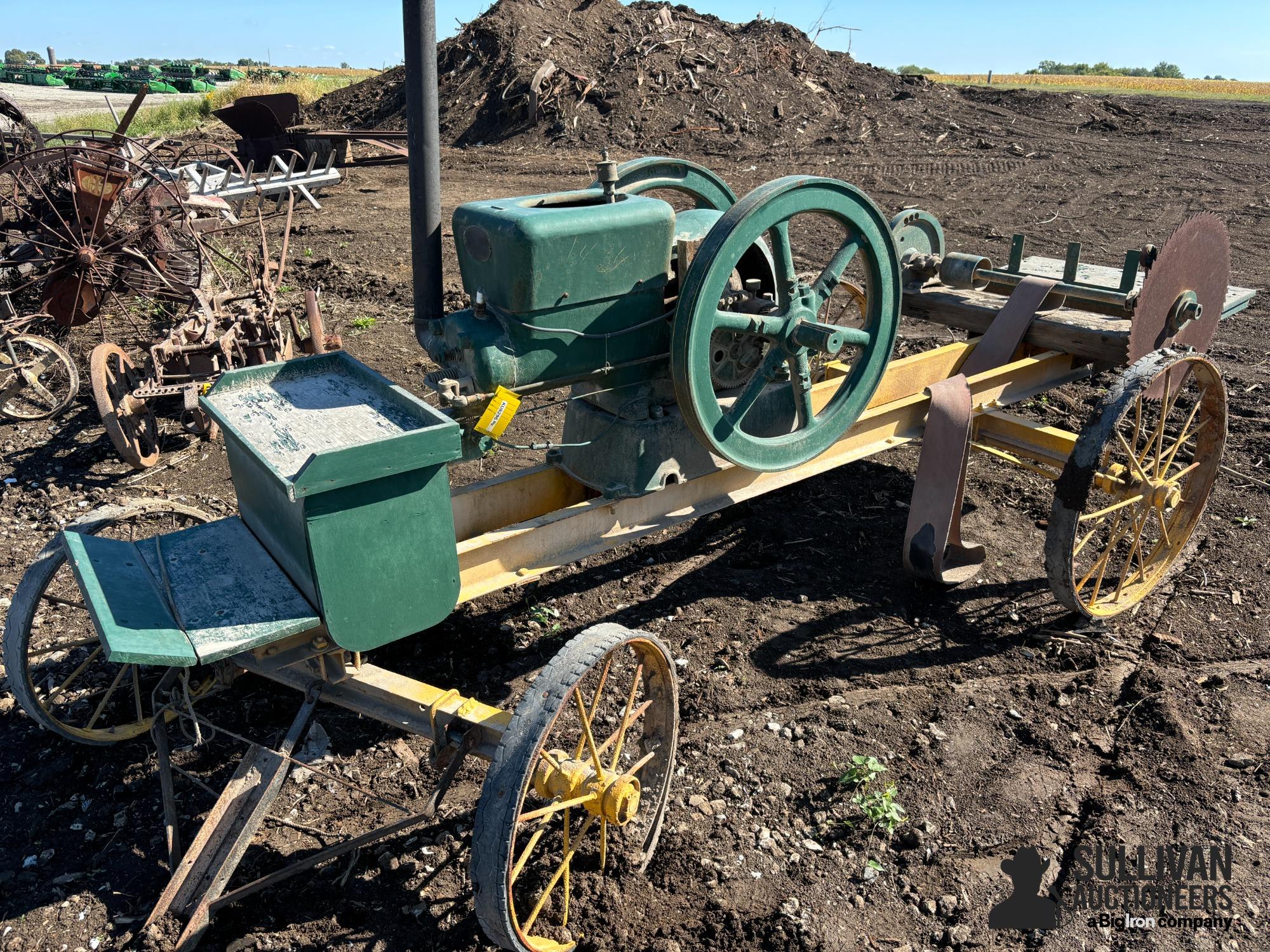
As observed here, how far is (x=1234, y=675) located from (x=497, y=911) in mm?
3164

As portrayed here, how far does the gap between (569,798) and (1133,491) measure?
280cm

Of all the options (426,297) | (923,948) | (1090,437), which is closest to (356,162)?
(426,297)

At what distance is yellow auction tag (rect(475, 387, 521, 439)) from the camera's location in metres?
3.01

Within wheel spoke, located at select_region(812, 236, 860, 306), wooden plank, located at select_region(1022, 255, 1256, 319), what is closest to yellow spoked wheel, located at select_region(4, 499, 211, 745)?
wheel spoke, located at select_region(812, 236, 860, 306)

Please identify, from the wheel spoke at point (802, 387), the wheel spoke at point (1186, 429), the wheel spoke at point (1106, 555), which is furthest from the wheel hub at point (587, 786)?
the wheel spoke at point (1186, 429)

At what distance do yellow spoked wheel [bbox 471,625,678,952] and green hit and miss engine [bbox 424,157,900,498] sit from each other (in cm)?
88

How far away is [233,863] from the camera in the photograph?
8.47 feet

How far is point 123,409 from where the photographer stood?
5.30m

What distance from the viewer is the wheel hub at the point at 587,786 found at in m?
2.55

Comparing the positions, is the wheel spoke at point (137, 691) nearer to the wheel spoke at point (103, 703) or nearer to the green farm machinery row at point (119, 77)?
the wheel spoke at point (103, 703)

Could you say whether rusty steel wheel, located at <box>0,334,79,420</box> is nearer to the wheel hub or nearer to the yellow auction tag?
the yellow auction tag

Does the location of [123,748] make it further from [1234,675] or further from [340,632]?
[1234,675]
